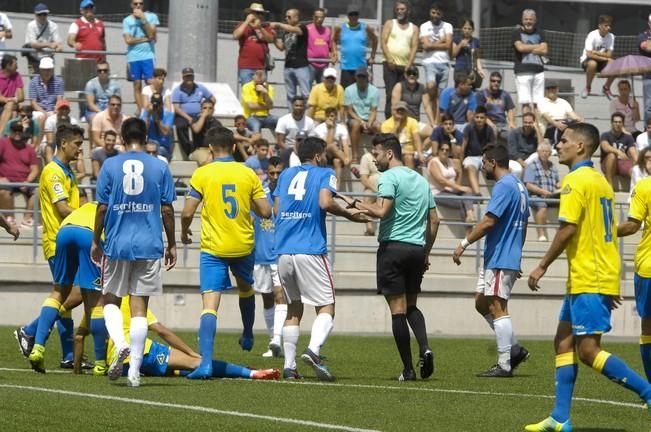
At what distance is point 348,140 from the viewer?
22.8 metres

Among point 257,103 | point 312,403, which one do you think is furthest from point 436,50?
point 312,403

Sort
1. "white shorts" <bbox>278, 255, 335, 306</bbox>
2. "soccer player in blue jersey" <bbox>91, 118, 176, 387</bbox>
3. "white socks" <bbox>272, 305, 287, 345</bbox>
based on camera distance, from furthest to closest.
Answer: "white socks" <bbox>272, 305, 287, 345</bbox> < "white shorts" <bbox>278, 255, 335, 306</bbox> < "soccer player in blue jersey" <bbox>91, 118, 176, 387</bbox>

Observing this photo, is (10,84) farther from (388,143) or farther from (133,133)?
(133,133)

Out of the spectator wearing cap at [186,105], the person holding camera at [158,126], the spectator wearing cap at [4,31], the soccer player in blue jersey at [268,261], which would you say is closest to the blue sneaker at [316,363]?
the soccer player in blue jersey at [268,261]

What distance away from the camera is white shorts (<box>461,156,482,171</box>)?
22062 mm

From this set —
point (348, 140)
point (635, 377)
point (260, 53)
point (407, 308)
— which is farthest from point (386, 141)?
point (260, 53)

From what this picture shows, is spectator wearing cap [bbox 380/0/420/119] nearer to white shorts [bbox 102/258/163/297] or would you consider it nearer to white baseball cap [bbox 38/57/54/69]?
white baseball cap [bbox 38/57/54/69]

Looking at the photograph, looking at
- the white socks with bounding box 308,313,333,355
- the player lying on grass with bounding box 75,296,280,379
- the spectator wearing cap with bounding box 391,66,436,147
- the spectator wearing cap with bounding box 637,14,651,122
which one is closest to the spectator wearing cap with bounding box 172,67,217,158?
the spectator wearing cap with bounding box 391,66,436,147

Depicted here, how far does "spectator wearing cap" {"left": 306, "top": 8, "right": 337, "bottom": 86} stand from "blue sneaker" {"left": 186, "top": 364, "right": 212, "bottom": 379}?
13.3 metres

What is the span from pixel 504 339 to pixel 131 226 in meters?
3.79

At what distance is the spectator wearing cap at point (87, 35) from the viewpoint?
80.9ft

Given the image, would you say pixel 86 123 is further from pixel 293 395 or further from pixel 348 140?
pixel 293 395

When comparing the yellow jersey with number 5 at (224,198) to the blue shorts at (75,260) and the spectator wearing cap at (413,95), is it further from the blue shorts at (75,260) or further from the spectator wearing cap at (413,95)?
the spectator wearing cap at (413,95)

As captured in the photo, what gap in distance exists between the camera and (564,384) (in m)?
9.05
